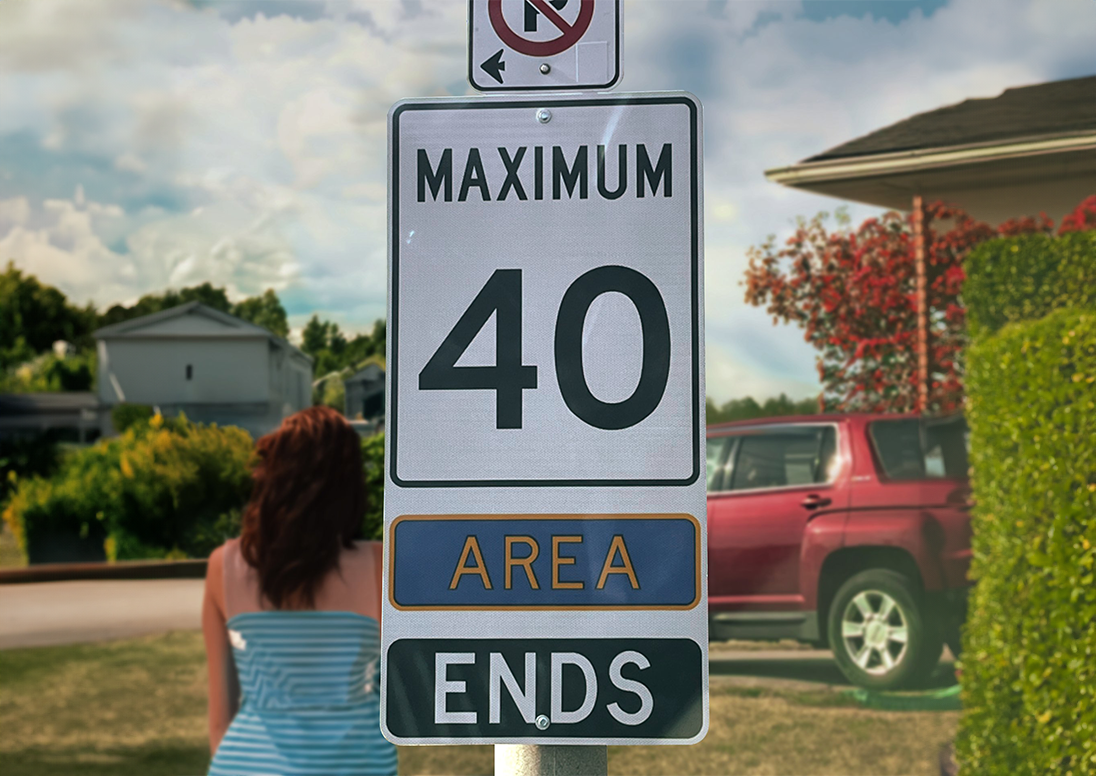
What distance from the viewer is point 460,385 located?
1205 millimetres

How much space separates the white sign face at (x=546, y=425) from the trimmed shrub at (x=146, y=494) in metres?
5.22

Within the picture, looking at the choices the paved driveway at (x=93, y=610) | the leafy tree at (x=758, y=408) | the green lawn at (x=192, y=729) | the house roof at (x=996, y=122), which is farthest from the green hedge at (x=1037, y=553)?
the house roof at (x=996, y=122)

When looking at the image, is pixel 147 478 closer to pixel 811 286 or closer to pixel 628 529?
pixel 811 286

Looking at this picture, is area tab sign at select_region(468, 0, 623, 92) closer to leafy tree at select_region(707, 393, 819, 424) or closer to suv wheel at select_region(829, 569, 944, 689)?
leafy tree at select_region(707, 393, 819, 424)

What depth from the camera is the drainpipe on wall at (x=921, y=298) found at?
562cm

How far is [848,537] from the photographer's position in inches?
215

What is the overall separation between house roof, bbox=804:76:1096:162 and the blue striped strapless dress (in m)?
4.34

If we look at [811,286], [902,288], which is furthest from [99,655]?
[902,288]

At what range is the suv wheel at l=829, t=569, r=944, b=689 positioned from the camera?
5.40 metres

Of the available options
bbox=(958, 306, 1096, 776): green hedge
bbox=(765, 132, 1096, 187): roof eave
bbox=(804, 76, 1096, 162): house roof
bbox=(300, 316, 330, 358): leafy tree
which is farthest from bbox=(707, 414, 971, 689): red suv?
bbox=(300, 316, 330, 358): leafy tree

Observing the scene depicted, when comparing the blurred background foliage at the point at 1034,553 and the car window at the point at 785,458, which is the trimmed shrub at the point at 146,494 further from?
the blurred background foliage at the point at 1034,553

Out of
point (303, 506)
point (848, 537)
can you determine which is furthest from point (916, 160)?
point (303, 506)

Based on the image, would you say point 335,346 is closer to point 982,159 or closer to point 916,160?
point 916,160

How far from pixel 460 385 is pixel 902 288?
5104 mm
